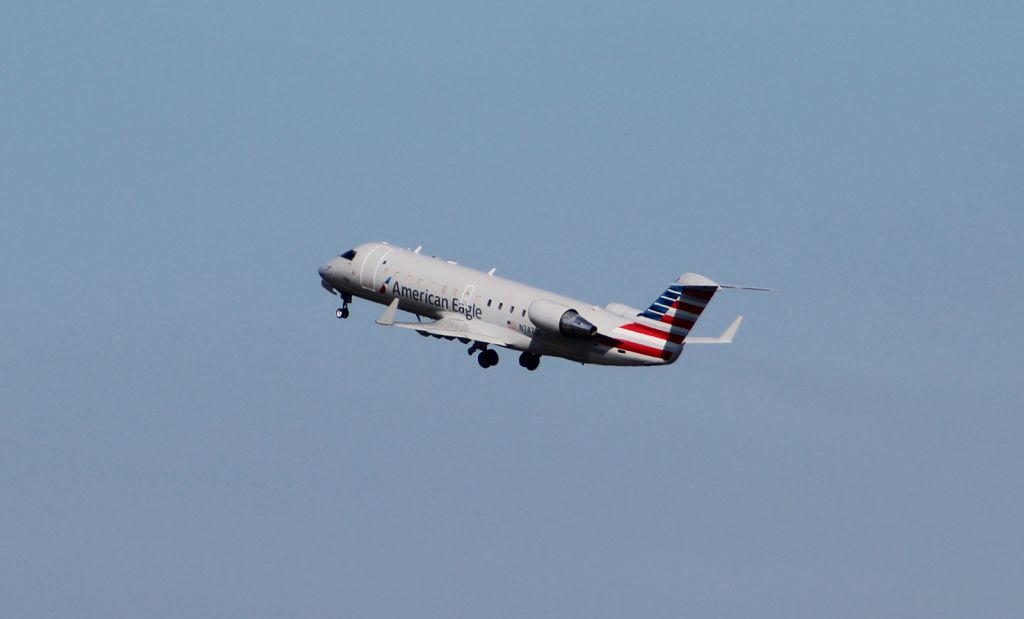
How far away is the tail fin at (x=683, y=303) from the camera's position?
341 feet

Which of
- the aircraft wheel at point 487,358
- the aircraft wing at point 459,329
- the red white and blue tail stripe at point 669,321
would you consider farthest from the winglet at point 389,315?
the red white and blue tail stripe at point 669,321

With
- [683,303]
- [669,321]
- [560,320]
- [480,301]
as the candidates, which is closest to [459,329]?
A: [480,301]

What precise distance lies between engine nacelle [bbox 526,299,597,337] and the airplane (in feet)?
0.14

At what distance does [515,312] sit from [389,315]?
19.4 feet

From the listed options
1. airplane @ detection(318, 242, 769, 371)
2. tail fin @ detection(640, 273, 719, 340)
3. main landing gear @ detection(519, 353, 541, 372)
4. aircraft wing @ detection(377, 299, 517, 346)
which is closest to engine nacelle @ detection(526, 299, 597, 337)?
airplane @ detection(318, 242, 769, 371)

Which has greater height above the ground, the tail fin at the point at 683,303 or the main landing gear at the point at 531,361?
the tail fin at the point at 683,303

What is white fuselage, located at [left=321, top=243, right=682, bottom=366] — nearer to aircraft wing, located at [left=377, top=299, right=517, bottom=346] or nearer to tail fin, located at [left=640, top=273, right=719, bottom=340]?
aircraft wing, located at [left=377, top=299, right=517, bottom=346]

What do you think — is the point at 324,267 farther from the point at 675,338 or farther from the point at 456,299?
the point at 675,338

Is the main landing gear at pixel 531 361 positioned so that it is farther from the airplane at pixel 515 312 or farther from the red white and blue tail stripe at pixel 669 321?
→ the red white and blue tail stripe at pixel 669 321

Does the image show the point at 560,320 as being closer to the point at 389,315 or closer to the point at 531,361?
the point at 531,361

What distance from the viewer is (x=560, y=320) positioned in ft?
348

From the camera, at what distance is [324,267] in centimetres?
12062

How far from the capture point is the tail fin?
341 ft

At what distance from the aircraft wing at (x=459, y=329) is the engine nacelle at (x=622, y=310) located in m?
4.28
